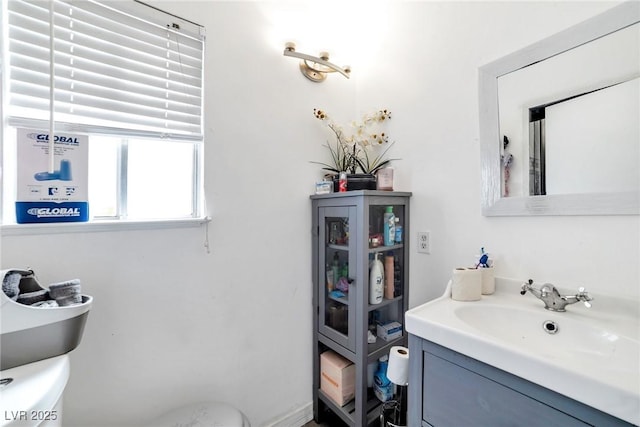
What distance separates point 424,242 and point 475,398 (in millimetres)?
720

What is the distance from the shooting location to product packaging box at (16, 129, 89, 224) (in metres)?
0.82

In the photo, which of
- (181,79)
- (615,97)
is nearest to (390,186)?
(615,97)

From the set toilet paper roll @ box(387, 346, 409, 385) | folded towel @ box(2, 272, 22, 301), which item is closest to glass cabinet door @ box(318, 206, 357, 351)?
toilet paper roll @ box(387, 346, 409, 385)

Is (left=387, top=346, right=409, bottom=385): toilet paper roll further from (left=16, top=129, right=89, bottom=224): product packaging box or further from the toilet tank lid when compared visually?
(left=16, top=129, right=89, bottom=224): product packaging box

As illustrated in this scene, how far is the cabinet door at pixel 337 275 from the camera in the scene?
1.22 meters

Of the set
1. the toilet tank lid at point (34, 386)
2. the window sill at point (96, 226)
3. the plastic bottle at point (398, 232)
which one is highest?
the window sill at point (96, 226)

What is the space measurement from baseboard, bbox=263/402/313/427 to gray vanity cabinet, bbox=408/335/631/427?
0.81 meters

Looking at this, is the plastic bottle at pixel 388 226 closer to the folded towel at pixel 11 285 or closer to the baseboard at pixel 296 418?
the baseboard at pixel 296 418

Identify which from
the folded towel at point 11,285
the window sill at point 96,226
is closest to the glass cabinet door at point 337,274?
the window sill at point 96,226

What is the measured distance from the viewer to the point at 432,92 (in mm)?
1251

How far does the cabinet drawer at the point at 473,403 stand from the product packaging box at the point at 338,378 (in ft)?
1.91

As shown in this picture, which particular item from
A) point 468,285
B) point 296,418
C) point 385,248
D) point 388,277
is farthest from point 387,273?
point 296,418

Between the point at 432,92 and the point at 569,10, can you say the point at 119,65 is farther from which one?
the point at 569,10

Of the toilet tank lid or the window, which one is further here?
the window
